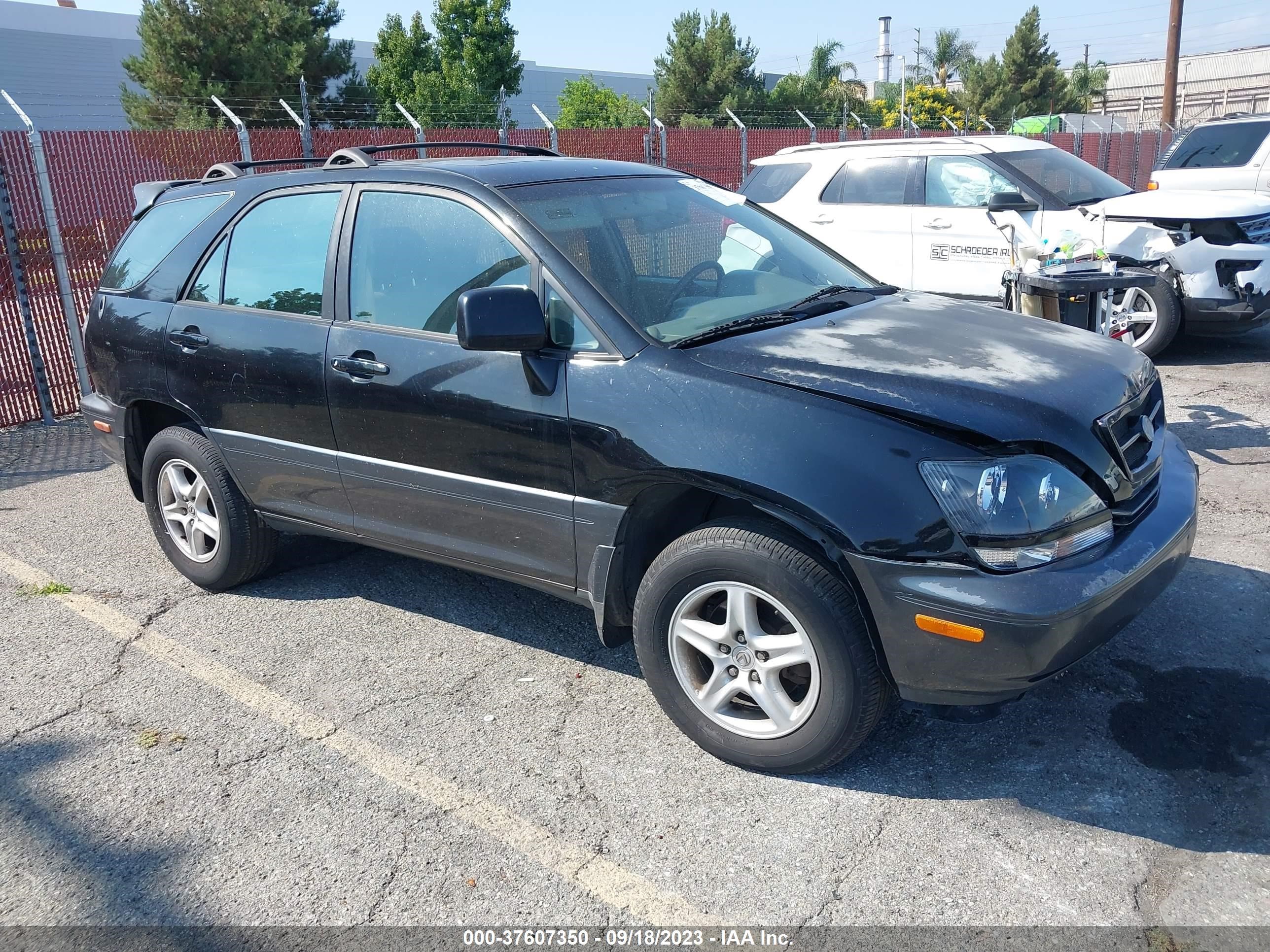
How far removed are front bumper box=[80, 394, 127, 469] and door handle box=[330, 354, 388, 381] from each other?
1.67m

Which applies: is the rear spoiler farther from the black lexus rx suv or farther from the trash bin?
the trash bin

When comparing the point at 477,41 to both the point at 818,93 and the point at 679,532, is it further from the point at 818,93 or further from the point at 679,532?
the point at 679,532

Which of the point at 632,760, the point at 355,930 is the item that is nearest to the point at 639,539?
the point at 632,760

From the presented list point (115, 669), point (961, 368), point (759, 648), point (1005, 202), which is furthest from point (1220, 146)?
→ point (115, 669)

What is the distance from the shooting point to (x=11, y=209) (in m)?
7.75

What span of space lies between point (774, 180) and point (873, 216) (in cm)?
117

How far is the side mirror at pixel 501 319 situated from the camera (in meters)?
3.23

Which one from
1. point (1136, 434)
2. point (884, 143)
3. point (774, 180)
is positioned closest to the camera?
point (1136, 434)

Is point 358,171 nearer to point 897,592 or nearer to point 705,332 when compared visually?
point 705,332

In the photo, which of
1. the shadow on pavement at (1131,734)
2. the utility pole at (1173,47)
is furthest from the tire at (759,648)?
the utility pole at (1173,47)

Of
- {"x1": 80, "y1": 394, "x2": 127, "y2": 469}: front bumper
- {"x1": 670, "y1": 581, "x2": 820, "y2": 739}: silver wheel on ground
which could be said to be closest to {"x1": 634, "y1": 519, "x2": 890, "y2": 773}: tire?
{"x1": 670, "y1": 581, "x2": 820, "y2": 739}: silver wheel on ground

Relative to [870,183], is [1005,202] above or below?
below

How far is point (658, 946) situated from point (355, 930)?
0.77 metres

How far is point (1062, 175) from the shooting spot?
8664 millimetres
